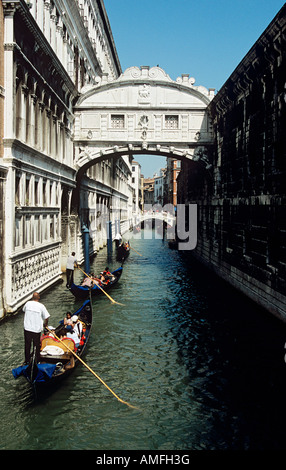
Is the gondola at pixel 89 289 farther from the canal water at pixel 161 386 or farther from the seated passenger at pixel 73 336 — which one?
the seated passenger at pixel 73 336

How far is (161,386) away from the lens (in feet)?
25.8

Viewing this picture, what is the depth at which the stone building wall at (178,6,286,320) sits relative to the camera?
38.5 feet

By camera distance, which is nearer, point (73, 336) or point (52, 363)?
point (52, 363)

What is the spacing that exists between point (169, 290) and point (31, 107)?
8.32 m

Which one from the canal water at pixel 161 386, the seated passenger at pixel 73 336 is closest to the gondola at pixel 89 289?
the canal water at pixel 161 386

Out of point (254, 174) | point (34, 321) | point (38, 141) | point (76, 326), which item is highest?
point (38, 141)

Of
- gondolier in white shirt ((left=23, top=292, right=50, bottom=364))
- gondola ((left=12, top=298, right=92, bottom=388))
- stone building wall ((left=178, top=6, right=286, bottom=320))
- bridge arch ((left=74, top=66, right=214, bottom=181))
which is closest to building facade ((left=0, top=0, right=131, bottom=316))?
bridge arch ((left=74, top=66, right=214, bottom=181))

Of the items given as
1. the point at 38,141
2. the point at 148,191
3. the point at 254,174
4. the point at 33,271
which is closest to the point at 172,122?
the point at 254,174

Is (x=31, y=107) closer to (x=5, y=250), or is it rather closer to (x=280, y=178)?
(x=5, y=250)

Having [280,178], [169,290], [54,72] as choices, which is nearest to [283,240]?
[280,178]

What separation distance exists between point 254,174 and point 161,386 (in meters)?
8.59

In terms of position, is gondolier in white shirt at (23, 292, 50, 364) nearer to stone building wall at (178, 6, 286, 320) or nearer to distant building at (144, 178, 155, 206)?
stone building wall at (178, 6, 286, 320)

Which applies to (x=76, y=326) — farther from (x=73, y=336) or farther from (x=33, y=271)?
(x=33, y=271)

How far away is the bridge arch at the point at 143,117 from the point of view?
790 inches
